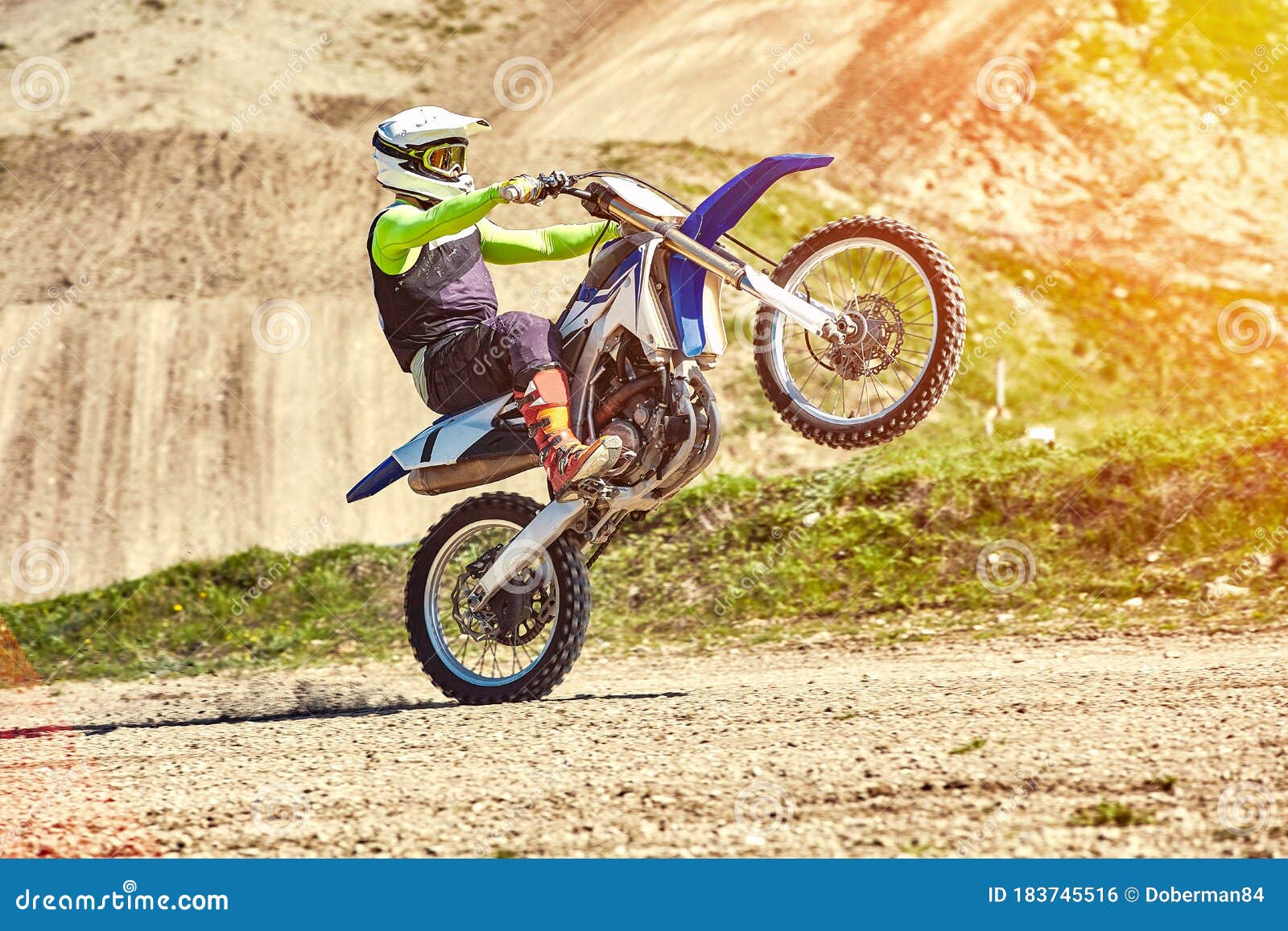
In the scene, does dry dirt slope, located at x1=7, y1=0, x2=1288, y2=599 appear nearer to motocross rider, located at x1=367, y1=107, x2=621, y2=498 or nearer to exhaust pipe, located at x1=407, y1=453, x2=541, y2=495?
exhaust pipe, located at x1=407, y1=453, x2=541, y2=495

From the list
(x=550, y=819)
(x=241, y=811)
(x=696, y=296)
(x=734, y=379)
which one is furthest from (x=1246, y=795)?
(x=734, y=379)

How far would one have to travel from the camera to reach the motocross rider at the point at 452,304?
6590mm

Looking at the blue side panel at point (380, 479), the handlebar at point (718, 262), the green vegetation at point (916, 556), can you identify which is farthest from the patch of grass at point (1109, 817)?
the green vegetation at point (916, 556)

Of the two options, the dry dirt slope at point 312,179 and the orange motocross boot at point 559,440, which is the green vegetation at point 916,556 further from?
the orange motocross boot at point 559,440

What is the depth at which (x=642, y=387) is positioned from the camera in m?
6.76

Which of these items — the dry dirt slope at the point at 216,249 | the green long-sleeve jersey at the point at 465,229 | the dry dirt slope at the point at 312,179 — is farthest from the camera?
the dry dirt slope at the point at 312,179

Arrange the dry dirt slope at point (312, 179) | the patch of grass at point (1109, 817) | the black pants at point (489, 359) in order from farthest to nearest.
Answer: the dry dirt slope at point (312, 179) → the black pants at point (489, 359) → the patch of grass at point (1109, 817)

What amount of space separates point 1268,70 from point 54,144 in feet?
68.8

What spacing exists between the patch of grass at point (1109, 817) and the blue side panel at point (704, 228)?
290 cm

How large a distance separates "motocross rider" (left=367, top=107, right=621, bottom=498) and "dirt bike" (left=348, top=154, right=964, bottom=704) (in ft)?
0.49

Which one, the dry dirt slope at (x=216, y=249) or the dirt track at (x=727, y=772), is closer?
the dirt track at (x=727, y=772)

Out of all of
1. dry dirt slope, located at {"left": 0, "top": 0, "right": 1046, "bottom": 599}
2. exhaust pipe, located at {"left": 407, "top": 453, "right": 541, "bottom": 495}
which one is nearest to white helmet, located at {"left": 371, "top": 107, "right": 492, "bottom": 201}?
exhaust pipe, located at {"left": 407, "top": 453, "right": 541, "bottom": 495}

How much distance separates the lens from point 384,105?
25.3m

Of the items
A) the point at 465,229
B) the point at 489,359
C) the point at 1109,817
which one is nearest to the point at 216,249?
the point at 489,359
